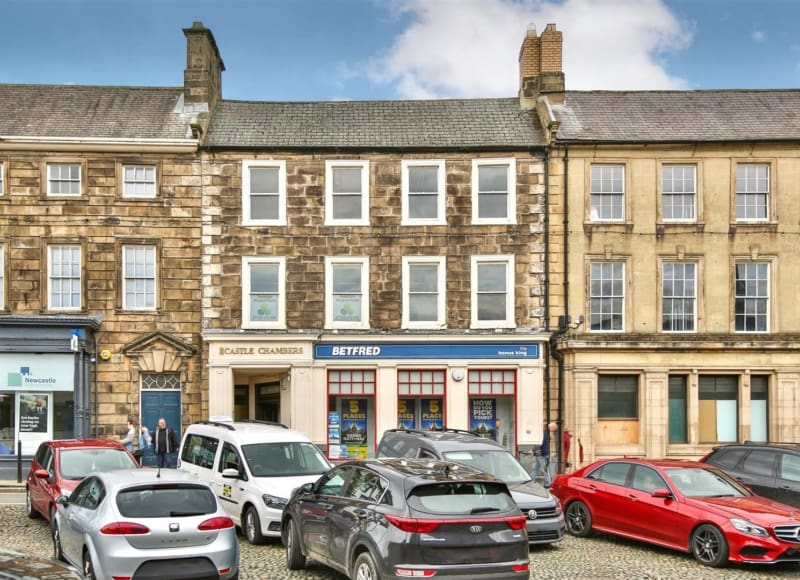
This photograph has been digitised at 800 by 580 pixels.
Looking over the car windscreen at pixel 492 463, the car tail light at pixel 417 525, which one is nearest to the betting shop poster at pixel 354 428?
the car windscreen at pixel 492 463

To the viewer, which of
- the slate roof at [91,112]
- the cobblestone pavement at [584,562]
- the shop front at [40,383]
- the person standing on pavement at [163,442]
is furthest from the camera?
the slate roof at [91,112]

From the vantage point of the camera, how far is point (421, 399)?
2823 centimetres

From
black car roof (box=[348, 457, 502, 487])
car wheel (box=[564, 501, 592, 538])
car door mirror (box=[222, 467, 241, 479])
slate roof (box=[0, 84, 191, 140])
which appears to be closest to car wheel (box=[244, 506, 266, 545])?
car door mirror (box=[222, 467, 241, 479])

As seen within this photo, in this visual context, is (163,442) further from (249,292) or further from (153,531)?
(153,531)

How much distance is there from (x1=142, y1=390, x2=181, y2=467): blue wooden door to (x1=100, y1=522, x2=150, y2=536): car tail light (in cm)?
1705

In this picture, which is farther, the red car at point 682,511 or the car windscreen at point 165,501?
the red car at point 682,511

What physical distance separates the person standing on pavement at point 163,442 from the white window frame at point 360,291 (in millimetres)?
5642

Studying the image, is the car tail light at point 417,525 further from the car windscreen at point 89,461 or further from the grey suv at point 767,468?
the grey suv at point 767,468

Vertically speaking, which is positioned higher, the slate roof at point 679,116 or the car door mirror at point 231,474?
the slate roof at point 679,116

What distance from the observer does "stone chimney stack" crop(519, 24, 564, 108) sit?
29906 millimetres

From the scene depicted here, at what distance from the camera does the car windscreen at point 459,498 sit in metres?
10.9

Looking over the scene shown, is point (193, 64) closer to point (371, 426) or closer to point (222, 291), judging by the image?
point (222, 291)

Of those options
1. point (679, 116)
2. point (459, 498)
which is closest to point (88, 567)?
point (459, 498)

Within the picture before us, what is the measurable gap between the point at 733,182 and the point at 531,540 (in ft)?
54.5
